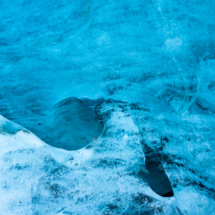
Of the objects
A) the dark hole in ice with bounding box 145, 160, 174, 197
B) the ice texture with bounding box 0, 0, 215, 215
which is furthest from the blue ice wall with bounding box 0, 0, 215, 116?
the dark hole in ice with bounding box 145, 160, 174, 197

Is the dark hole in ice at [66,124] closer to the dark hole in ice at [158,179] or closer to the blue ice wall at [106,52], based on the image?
the blue ice wall at [106,52]

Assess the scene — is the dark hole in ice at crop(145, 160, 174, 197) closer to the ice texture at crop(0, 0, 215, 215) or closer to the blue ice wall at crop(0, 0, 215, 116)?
the ice texture at crop(0, 0, 215, 215)

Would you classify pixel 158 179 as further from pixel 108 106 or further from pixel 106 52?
pixel 106 52

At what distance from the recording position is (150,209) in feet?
4.33

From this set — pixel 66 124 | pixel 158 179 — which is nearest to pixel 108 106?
pixel 66 124

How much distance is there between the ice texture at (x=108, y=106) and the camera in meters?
1.29

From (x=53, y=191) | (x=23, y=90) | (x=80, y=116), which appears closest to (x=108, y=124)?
(x=80, y=116)

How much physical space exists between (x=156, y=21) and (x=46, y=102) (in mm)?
1237

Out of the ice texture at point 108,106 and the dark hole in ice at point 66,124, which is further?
the dark hole in ice at point 66,124

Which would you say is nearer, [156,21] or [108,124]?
[156,21]

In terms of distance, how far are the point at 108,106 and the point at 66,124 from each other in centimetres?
44

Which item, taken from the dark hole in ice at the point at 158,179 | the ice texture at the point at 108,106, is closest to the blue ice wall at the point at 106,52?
the ice texture at the point at 108,106

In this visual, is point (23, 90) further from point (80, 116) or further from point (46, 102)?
point (80, 116)

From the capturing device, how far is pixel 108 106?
1.42m
